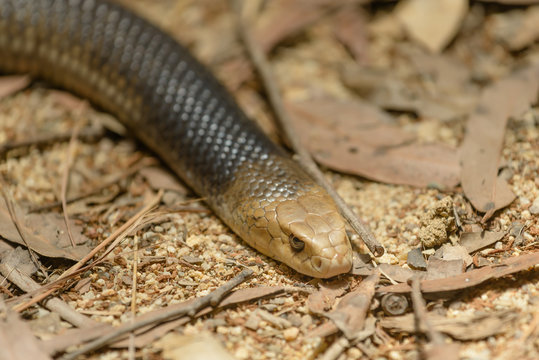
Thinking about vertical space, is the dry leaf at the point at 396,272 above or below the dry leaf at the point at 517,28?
below

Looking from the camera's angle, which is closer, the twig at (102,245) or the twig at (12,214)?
the twig at (102,245)

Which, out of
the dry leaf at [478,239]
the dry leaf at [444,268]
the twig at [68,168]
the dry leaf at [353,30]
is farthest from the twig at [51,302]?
the dry leaf at [353,30]

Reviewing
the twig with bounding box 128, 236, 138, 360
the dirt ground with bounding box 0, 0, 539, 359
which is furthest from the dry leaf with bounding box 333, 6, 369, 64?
the twig with bounding box 128, 236, 138, 360

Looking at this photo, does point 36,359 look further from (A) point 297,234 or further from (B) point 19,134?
(B) point 19,134

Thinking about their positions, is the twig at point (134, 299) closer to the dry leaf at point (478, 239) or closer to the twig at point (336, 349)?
the twig at point (336, 349)

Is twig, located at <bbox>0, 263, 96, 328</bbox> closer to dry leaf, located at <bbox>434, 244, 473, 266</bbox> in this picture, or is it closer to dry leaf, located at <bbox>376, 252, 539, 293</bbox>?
dry leaf, located at <bbox>376, 252, 539, 293</bbox>

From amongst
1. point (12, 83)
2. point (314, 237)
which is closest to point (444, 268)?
point (314, 237)

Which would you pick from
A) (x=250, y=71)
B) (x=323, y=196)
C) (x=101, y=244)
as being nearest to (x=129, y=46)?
(x=250, y=71)
